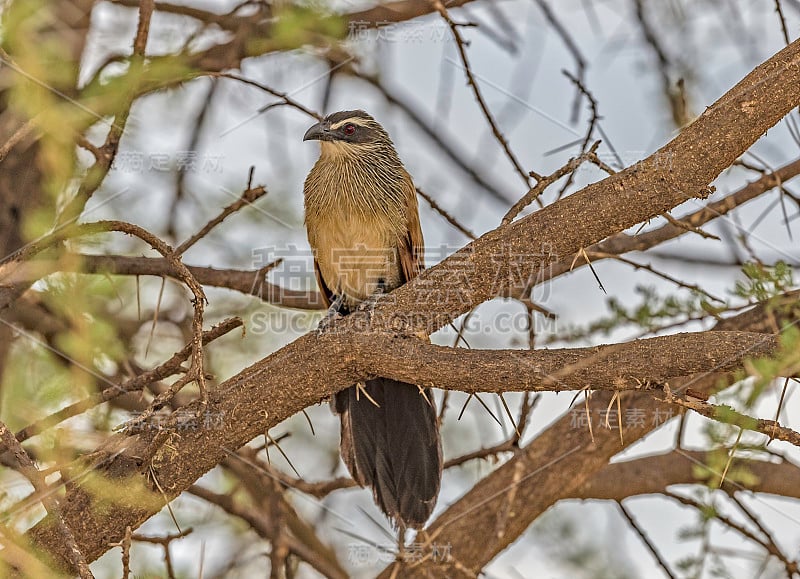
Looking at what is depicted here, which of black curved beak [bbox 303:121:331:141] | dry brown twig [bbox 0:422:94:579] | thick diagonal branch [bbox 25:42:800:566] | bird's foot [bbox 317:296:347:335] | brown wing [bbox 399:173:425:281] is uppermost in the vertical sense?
black curved beak [bbox 303:121:331:141]

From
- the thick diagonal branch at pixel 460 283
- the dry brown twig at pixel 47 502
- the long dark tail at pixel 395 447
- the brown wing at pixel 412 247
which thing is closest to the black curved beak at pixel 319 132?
the brown wing at pixel 412 247

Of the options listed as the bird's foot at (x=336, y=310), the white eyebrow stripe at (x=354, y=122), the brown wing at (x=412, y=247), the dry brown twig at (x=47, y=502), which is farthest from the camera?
the white eyebrow stripe at (x=354, y=122)

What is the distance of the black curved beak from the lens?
158 inches

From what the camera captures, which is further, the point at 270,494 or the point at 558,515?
the point at 558,515

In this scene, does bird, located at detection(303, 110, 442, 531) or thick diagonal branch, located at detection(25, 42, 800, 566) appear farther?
bird, located at detection(303, 110, 442, 531)

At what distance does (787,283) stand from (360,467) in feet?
5.09

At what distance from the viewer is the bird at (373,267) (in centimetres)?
317

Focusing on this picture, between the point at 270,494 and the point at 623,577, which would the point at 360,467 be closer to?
the point at 270,494

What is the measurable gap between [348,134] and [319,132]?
0.20m

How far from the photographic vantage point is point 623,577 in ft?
14.4

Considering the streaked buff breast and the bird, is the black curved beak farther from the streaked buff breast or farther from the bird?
the streaked buff breast

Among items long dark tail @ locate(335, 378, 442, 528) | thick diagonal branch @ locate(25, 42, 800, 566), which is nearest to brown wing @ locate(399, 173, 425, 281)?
long dark tail @ locate(335, 378, 442, 528)

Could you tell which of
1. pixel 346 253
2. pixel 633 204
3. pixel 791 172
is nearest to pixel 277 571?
pixel 346 253

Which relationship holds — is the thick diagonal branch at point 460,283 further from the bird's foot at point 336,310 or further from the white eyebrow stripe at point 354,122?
the white eyebrow stripe at point 354,122
